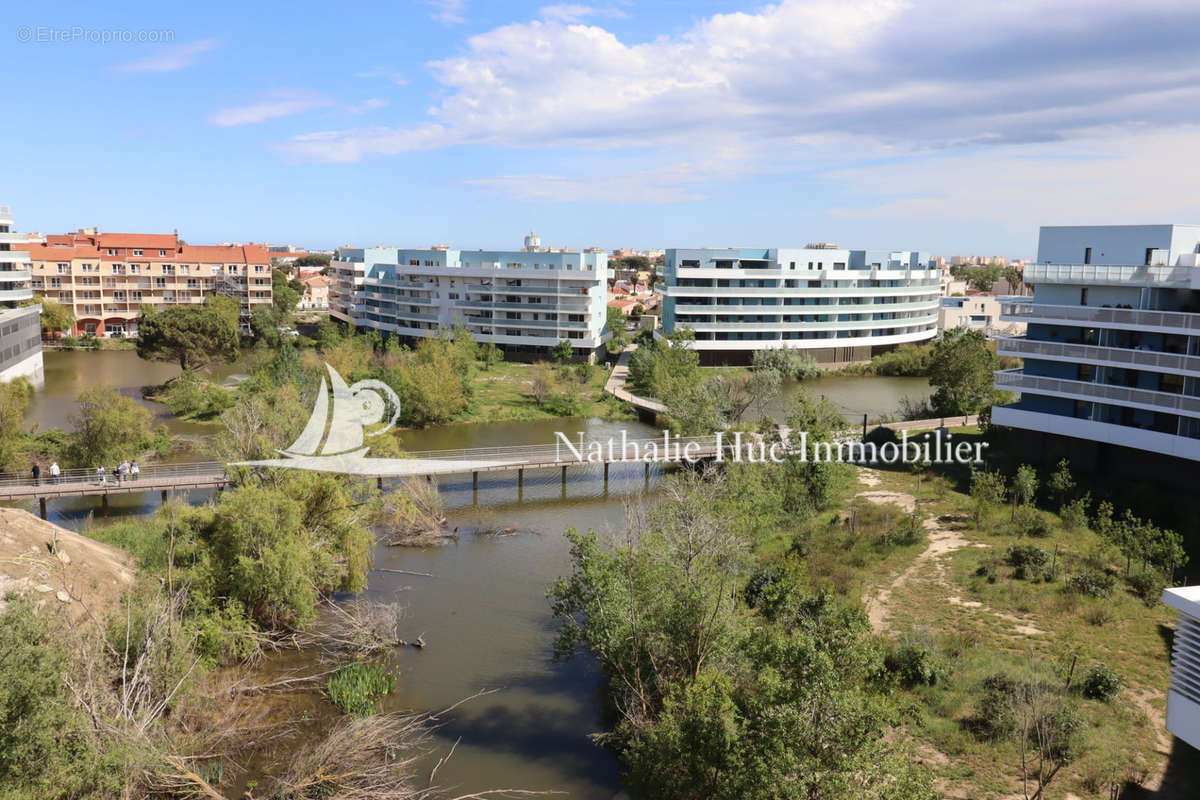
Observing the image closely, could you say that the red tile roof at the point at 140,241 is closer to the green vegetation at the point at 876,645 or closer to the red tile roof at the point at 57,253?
the red tile roof at the point at 57,253

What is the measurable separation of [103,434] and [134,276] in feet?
199

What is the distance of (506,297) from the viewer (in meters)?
73.1

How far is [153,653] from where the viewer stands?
56.1 feet

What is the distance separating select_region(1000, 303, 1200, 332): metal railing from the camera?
30.4 metres

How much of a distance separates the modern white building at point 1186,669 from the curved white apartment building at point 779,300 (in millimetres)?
56717

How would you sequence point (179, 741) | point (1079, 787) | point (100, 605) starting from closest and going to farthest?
1. point (1079, 787)
2. point (179, 741)
3. point (100, 605)

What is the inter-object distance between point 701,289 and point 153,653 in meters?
58.1

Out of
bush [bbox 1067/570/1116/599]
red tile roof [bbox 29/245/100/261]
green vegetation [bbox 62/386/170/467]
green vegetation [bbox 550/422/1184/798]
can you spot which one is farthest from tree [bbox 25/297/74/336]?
bush [bbox 1067/570/1116/599]

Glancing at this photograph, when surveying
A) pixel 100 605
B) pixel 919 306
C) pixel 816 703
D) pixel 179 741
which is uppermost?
pixel 919 306

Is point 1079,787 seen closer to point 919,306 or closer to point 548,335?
point 548,335

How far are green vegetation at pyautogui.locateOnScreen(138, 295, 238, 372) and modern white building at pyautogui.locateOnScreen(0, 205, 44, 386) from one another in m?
7.94

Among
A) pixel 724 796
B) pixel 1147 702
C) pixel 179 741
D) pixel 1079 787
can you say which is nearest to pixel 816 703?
pixel 724 796

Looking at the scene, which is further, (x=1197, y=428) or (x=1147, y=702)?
(x=1197, y=428)

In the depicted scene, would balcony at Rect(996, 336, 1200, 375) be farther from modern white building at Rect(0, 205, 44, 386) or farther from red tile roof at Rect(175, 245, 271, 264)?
red tile roof at Rect(175, 245, 271, 264)
